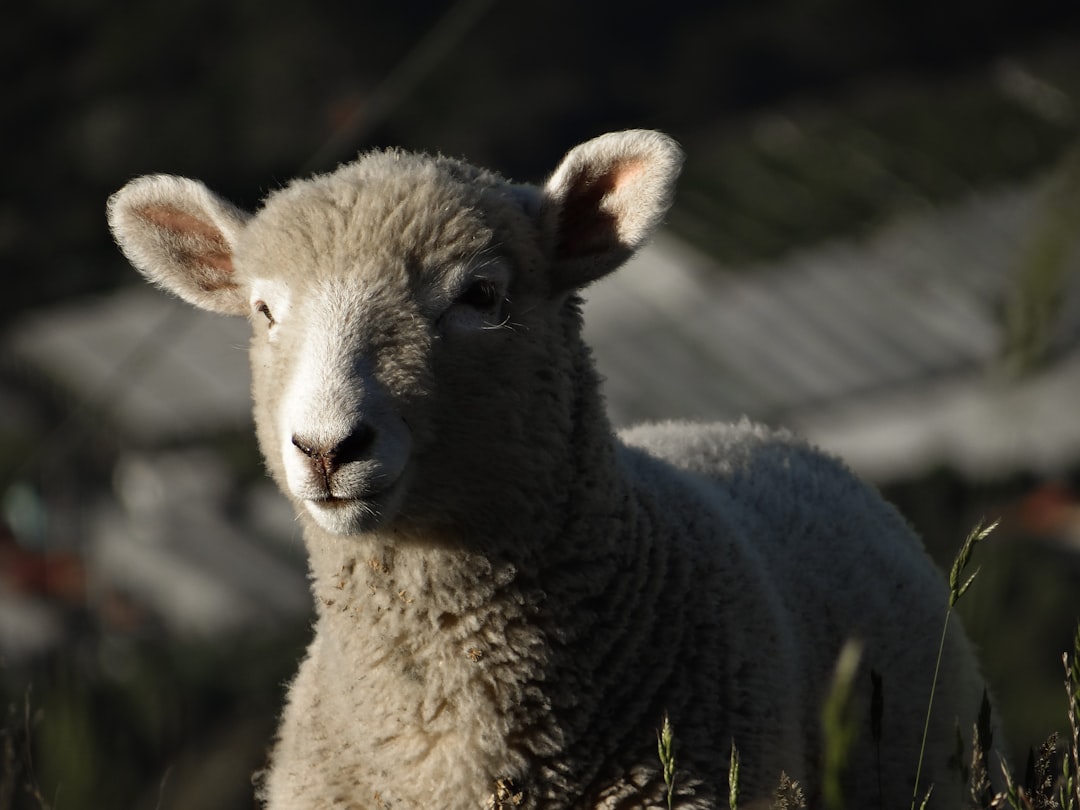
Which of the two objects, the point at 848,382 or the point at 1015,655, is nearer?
the point at 1015,655

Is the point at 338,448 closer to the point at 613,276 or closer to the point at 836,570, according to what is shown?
the point at 836,570

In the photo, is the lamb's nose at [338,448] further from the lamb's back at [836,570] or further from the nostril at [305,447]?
the lamb's back at [836,570]

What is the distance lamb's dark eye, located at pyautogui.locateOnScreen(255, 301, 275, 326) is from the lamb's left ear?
0.63 meters

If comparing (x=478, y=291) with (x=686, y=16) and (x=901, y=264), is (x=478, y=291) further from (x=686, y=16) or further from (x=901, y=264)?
(x=686, y=16)

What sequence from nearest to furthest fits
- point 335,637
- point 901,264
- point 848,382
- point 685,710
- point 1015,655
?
point 685,710, point 335,637, point 1015,655, point 848,382, point 901,264

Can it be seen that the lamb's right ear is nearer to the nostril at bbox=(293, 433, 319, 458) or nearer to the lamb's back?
the nostril at bbox=(293, 433, 319, 458)

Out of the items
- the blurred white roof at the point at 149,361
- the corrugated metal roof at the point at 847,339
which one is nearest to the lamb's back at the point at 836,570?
the corrugated metal roof at the point at 847,339

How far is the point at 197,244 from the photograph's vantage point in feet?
13.1

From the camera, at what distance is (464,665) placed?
3436 millimetres

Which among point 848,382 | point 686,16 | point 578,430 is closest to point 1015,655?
point 848,382

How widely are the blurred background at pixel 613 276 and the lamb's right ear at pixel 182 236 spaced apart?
25.0ft

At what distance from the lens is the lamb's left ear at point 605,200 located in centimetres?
365

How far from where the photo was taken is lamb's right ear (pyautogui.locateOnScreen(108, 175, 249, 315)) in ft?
12.7

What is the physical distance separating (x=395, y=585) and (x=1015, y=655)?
872cm
